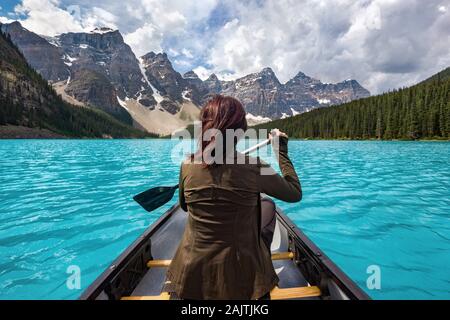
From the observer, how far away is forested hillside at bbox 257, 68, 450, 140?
78.9 metres

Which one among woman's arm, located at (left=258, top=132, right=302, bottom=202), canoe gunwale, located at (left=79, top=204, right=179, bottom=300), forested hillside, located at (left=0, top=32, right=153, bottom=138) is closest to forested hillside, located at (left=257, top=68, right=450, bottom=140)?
woman's arm, located at (left=258, top=132, right=302, bottom=202)

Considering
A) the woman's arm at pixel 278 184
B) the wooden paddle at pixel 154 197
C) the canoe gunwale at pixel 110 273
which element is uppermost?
A: the woman's arm at pixel 278 184

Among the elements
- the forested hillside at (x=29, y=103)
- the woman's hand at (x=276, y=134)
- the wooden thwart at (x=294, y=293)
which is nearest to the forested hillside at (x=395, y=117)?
the wooden thwart at (x=294, y=293)

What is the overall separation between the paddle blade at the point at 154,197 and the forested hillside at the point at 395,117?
92.6 meters

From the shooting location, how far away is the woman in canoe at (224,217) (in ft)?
8.04

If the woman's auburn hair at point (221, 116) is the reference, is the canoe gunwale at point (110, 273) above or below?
below

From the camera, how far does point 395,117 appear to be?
89875mm

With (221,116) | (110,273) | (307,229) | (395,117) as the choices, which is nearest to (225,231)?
(221,116)

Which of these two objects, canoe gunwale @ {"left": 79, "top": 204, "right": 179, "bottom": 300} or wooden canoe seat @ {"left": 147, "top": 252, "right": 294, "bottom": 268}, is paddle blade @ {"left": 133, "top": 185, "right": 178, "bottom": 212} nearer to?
canoe gunwale @ {"left": 79, "top": 204, "right": 179, "bottom": 300}

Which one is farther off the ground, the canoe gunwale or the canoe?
the canoe gunwale

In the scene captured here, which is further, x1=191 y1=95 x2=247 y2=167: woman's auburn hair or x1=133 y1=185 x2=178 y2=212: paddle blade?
x1=133 y1=185 x2=178 y2=212: paddle blade

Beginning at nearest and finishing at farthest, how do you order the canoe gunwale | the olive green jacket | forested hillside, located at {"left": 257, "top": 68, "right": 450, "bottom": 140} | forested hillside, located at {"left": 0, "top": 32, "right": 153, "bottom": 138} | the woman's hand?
the olive green jacket < the canoe gunwale < the woman's hand < forested hillside, located at {"left": 257, "top": 68, "right": 450, "bottom": 140} < forested hillside, located at {"left": 0, "top": 32, "right": 153, "bottom": 138}

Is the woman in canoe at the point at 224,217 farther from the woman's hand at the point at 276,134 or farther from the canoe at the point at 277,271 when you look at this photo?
the canoe at the point at 277,271

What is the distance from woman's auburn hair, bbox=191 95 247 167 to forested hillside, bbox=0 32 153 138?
141m
